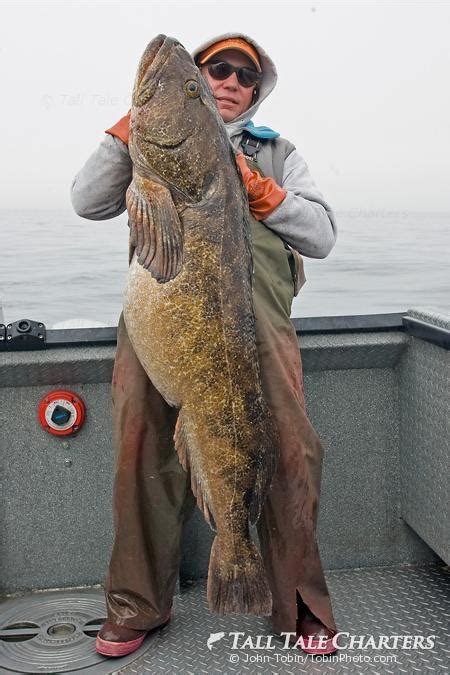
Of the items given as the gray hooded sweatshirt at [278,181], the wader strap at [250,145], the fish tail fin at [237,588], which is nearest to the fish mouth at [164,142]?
the gray hooded sweatshirt at [278,181]

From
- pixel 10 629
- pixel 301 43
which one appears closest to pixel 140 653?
pixel 10 629

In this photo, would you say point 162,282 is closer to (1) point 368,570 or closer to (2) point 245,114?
(2) point 245,114

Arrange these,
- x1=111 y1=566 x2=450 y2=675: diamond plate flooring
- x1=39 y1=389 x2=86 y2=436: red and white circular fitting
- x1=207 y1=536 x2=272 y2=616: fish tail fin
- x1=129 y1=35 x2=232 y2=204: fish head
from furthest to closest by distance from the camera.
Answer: x1=39 y1=389 x2=86 y2=436: red and white circular fitting < x1=111 y1=566 x2=450 y2=675: diamond plate flooring < x1=207 y1=536 x2=272 y2=616: fish tail fin < x1=129 y1=35 x2=232 y2=204: fish head

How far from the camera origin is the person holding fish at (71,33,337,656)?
2365 millimetres

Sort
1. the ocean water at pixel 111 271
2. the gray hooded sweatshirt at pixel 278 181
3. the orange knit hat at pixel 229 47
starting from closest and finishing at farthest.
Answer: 1. the gray hooded sweatshirt at pixel 278 181
2. the orange knit hat at pixel 229 47
3. the ocean water at pixel 111 271

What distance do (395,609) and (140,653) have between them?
1109 mm

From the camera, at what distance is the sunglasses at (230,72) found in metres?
3.00

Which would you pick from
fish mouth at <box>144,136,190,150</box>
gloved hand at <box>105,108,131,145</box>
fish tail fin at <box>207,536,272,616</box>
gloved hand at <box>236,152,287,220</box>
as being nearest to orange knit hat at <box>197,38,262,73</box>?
gloved hand at <box>236,152,287,220</box>

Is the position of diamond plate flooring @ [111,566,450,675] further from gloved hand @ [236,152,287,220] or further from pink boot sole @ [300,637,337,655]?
gloved hand @ [236,152,287,220]

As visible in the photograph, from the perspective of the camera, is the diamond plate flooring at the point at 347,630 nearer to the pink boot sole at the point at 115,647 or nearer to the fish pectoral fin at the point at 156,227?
the pink boot sole at the point at 115,647

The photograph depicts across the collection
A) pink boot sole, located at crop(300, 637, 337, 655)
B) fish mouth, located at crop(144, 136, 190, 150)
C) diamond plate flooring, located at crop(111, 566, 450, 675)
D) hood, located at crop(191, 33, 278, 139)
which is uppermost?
hood, located at crop(191, 33, 278, 139)

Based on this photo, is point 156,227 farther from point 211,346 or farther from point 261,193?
point 261,193

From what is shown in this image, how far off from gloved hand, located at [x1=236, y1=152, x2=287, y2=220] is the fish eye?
40 centimetres

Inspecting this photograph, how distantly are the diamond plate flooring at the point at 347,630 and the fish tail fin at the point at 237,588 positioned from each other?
0.39 m
